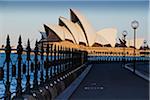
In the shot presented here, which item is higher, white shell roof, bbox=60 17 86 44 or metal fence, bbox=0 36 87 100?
white shell roof, bbox=60 17 86 44

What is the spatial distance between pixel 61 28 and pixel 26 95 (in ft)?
188

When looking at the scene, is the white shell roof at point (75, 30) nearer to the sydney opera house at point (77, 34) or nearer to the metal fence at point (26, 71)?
the sydney opera house at point (77, 34)

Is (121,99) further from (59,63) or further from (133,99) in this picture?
(59,63)

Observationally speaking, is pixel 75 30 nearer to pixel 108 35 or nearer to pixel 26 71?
pixel 108 35

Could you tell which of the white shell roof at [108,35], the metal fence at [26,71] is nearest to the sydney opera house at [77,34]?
the white shell roof at [108,35]

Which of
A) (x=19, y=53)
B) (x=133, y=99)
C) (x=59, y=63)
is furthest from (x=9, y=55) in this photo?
(x=59, y=63)

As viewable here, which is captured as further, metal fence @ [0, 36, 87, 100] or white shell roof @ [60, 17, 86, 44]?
white shell roof @ [60, 17, 86, 44]

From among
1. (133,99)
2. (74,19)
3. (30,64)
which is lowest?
(133,99)

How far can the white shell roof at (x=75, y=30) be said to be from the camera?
64.4 m

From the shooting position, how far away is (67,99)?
416 inches

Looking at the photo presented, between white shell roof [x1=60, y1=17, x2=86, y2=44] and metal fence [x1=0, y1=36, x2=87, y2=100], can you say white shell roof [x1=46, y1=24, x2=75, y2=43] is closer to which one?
white shell roof [x1=60, y1=17, x2=86, y2=44]

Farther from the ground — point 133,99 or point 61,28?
point 61,28

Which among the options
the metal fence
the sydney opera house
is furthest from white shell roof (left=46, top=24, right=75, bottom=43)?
the metal fence

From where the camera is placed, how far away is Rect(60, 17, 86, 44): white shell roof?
2537 inches
